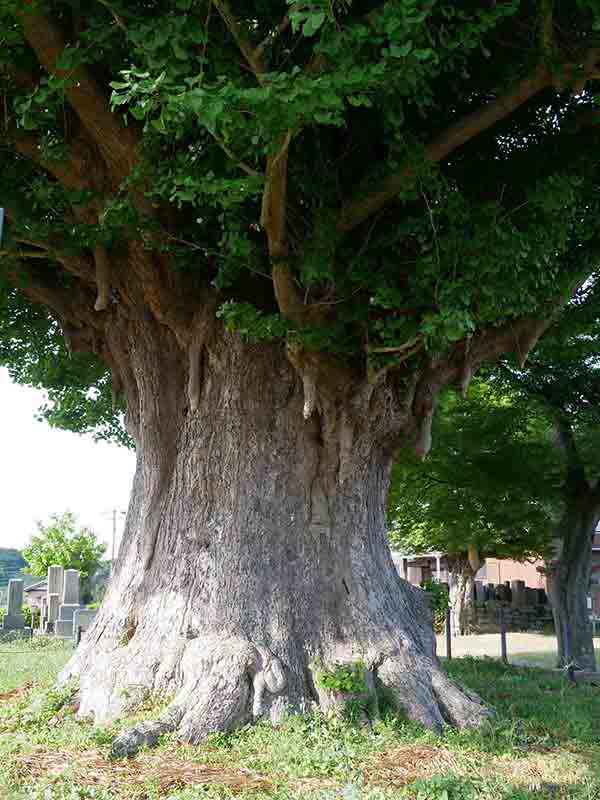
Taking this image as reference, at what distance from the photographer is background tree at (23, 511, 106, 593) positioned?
139 feet

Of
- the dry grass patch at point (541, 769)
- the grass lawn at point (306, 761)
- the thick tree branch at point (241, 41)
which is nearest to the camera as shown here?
the thick tree branch at point (241, 41)

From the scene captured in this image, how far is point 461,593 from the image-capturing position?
2958 centimetres

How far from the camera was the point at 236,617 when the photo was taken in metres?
7.69

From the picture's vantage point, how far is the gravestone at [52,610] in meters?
24.1

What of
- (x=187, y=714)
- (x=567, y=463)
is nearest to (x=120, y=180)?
(x=187, y=714)

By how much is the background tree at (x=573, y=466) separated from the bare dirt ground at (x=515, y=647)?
1.80m

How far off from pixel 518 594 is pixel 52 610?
59.4 feet

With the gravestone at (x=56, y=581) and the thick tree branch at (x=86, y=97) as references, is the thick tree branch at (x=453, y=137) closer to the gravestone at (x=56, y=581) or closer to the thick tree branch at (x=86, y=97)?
the thick tree branch at (x=86, y=97)

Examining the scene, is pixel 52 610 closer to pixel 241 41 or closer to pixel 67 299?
pixel 67 299

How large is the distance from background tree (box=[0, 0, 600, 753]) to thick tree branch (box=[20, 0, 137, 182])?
0.08ft

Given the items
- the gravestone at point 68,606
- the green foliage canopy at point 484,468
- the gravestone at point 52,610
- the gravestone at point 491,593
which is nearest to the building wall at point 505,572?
the gravestone at point 491,593

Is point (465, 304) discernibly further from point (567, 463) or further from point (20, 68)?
point (567, 463)

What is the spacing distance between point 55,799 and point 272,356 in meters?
4.70

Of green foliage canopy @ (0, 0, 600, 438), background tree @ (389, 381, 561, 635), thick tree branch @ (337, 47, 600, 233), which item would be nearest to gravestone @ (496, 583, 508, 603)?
background tree @ (389, 381, 561, 635)
